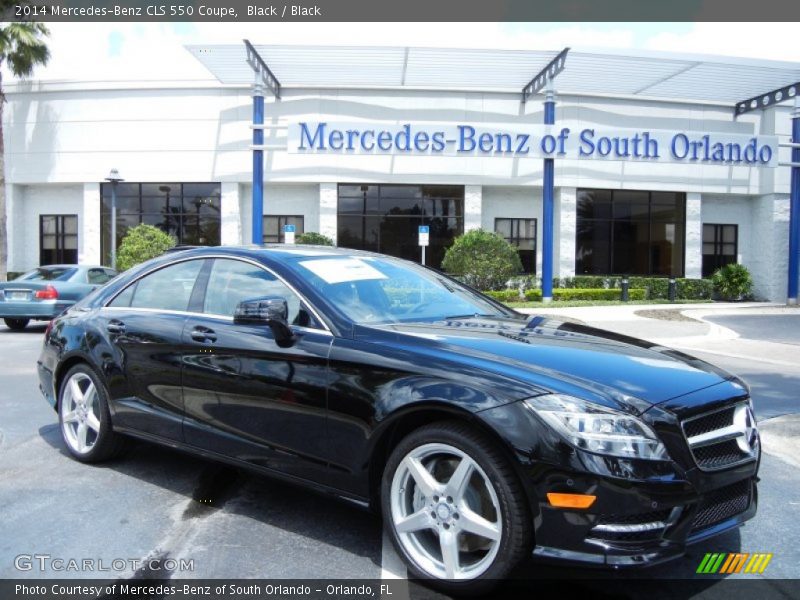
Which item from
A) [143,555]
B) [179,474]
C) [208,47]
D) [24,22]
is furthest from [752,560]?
[24,22]

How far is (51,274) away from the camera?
1407 centimetres

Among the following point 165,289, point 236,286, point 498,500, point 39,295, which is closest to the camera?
point 498,500

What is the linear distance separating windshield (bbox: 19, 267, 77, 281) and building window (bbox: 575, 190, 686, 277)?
1811cm

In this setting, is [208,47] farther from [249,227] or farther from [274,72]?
[249,227]

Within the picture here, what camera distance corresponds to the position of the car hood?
9.09 feet

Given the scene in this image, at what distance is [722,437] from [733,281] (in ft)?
81.6

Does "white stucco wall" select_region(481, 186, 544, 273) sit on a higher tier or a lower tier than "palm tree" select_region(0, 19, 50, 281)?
lower

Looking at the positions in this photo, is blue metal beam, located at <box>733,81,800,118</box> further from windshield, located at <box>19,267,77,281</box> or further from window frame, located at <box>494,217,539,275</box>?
windshield, located at <box>19,267,77,281</box>

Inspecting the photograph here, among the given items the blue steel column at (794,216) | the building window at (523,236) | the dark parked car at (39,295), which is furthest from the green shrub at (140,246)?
the blue steel column at (794,216)

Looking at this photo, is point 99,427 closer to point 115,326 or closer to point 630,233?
point 115,326

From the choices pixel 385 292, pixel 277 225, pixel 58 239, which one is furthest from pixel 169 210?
pixel 385 292

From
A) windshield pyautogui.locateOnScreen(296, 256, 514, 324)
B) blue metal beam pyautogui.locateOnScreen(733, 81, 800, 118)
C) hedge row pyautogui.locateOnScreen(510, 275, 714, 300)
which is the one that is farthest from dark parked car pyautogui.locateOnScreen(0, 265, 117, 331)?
blue metal beam pyautogui.locateOnScreen(733, 81, 800, 118)

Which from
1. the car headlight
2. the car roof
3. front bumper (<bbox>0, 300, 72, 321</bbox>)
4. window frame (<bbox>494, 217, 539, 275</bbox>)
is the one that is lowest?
front bumper (<bbox>0, 300, 72, 321</bbox>)

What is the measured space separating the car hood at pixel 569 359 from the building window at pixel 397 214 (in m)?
21.1
